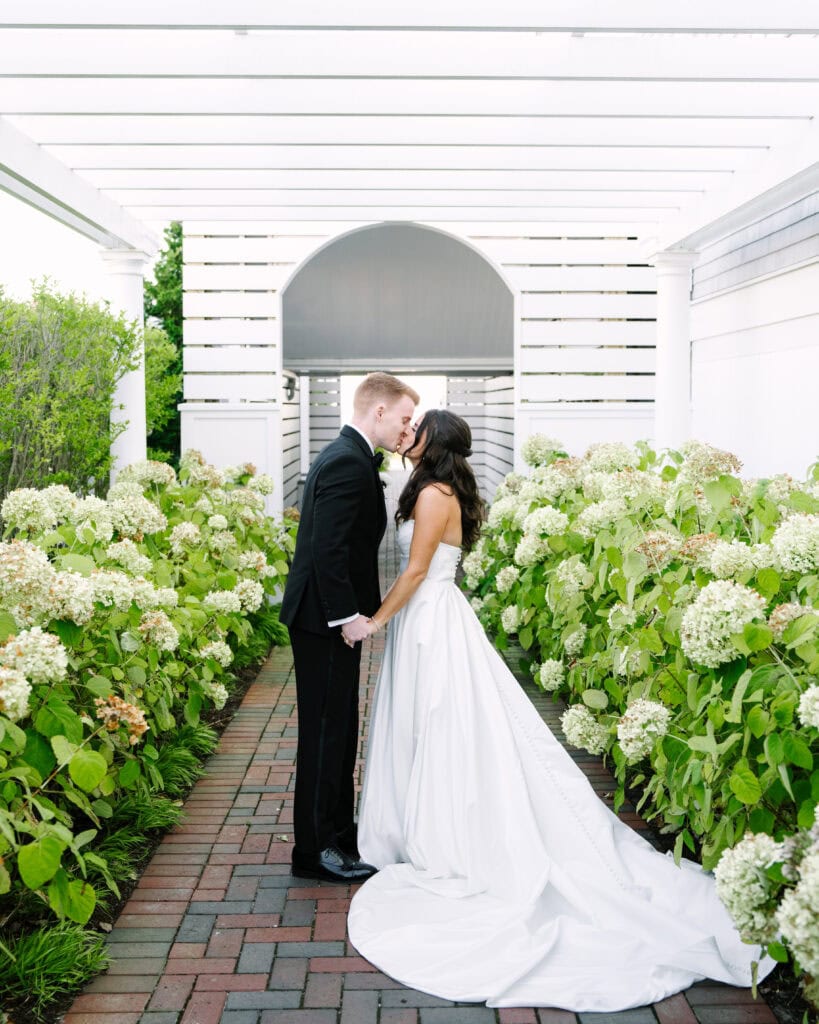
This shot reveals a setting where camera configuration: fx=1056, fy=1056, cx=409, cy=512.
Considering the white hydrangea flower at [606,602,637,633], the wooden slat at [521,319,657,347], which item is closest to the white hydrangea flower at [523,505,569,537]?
the white hydrangea flower at [606,602,637,633]

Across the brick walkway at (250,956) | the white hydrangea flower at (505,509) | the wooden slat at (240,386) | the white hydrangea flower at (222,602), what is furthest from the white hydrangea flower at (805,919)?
the wooden slat at (240,386)

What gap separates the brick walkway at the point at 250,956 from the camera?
290 cm

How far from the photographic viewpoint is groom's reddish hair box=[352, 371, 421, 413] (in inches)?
151

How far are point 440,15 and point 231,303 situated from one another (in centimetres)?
610

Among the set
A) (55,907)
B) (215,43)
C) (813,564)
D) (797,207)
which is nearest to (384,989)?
(55,907)

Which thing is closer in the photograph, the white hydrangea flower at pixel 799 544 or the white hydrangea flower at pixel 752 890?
the white hydrangea flower at pixel 752 890

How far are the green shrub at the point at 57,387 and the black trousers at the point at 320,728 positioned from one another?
3755 mm

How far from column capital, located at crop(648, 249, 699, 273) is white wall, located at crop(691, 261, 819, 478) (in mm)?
471

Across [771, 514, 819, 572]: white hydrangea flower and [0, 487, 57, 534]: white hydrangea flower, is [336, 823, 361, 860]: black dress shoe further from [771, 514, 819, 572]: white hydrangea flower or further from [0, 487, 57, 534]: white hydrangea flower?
[771, 514, 819, 572]: white hydrangea flower

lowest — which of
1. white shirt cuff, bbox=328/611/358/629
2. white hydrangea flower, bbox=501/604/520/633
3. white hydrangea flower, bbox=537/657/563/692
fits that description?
white hydrangea flower, bbox=537/657/563/692

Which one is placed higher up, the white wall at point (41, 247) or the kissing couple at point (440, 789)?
the white wall at point (41, 247)

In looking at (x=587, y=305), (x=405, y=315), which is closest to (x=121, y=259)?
(x=587, y=305)

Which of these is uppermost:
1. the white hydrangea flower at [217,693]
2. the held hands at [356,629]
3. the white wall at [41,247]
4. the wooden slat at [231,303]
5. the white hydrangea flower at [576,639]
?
the white wall at [41,247]

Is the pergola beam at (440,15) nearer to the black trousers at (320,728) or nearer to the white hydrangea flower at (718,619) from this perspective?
the black trousers at (320,728)
